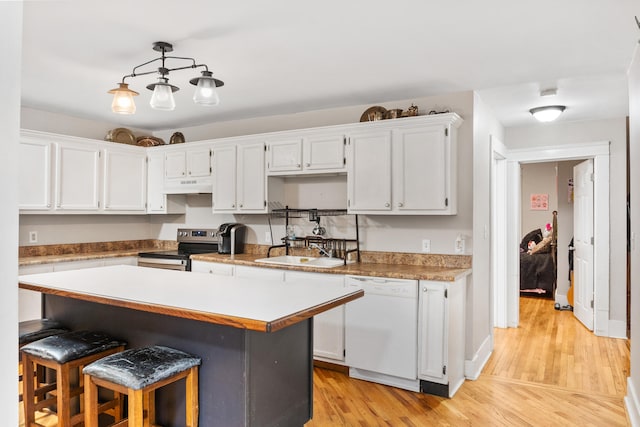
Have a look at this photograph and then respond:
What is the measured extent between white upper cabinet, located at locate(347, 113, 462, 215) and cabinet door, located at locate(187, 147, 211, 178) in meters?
1.70

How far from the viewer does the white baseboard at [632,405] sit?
2574 millimetres

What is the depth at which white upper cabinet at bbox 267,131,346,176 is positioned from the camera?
3.85 m

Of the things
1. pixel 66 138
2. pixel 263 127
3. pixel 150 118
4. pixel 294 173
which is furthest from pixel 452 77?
pixel 66 138

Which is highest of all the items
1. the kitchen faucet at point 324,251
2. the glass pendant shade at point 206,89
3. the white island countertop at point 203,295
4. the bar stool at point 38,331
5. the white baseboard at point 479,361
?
the glass pendant shade at point 206,89

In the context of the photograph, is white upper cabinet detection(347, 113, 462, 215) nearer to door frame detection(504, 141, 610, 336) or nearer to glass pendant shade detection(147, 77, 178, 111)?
glass pendant shade detection(147, 77, 178, 111)

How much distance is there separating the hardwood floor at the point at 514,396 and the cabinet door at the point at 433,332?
0.64ft

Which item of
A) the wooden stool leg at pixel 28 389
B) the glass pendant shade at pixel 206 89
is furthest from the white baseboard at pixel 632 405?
the wooden stool leg at pixel 28 389

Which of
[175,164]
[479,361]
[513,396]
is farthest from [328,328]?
[175,164]

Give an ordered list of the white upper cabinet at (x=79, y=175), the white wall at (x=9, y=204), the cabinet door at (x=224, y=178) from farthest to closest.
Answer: the cabinet door at (x=224, y=178)
the white upper cabinet at (x=79, y=175)
the white wall at (x=9, y=204)

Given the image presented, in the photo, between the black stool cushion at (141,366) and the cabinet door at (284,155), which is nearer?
the black stool cushion at (141,366)

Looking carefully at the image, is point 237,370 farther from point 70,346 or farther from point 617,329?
point 617,329

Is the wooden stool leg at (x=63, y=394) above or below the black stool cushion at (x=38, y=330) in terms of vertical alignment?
below

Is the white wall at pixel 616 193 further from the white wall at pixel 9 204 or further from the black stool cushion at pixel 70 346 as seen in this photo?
the white wall at pixel 9 204

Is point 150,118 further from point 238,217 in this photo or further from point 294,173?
Result: point 294,173
